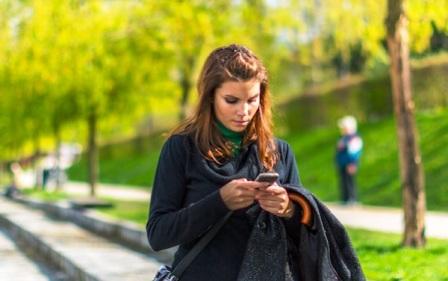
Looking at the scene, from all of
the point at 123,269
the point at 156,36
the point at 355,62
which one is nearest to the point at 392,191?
the point at 156,36

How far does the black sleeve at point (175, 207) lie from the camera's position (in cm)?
299

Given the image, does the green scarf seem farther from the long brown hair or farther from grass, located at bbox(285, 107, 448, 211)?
grass, located at bbox(285, 107, 448, 211)

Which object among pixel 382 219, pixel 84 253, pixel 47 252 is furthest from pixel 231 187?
pixel 382 219

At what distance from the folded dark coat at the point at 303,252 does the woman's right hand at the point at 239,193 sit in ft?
0.41

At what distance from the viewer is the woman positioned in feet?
9.82

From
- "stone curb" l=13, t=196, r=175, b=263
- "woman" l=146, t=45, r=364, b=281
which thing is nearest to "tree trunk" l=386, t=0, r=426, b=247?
"stone curb" l=13, t=196, r=175, b=263

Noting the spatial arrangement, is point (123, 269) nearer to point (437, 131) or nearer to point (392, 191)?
point (392, 191)

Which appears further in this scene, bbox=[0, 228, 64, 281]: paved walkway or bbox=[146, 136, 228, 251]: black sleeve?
bbox=[0, 228, 64, 281]: paved walkway

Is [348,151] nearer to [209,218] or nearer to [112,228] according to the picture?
[112,228]

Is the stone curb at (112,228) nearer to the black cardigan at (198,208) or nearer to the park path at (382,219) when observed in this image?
the park path at (382,219)

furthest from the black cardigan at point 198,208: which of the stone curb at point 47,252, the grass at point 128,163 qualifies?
the grass at point 128,163

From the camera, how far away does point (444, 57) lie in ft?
86.0

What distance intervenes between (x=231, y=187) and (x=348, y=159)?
1486 centimetres

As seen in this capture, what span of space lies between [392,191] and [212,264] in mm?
17090
